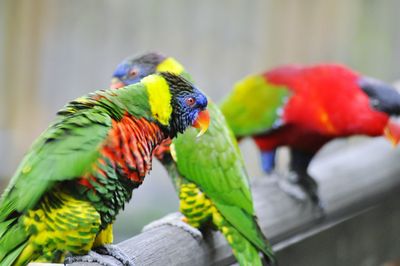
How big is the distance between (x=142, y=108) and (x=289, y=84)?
52.6 inches

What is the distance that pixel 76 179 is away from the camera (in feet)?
5.38

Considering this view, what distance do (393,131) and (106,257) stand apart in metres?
1.47

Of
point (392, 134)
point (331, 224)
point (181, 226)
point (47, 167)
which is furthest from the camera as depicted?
point (392, 134)

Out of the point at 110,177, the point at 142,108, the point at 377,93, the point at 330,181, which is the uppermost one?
the point at 142,108

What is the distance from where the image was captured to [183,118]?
187cm

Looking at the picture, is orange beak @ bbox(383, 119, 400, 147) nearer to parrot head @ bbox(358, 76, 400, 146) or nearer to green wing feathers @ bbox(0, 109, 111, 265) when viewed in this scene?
parrot head @ bbox(358, 76, 400, 146)

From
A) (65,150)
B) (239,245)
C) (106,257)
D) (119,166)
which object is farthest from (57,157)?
(239,245)

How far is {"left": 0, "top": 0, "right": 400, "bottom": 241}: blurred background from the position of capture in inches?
177

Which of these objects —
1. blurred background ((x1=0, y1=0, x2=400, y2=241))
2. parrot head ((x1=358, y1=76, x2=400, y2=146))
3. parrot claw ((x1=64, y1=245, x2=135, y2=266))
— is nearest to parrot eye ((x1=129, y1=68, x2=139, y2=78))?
parrot claw ((x1=64, y1=245, x2=135, y2=266))

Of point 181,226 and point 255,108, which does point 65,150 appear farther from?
point 255,108

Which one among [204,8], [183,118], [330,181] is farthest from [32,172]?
[204,8]

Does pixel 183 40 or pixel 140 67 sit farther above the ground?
pixel 140 67

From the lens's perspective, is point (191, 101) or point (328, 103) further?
point (328, 103)

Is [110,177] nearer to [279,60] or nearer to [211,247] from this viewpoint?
[211,247]
